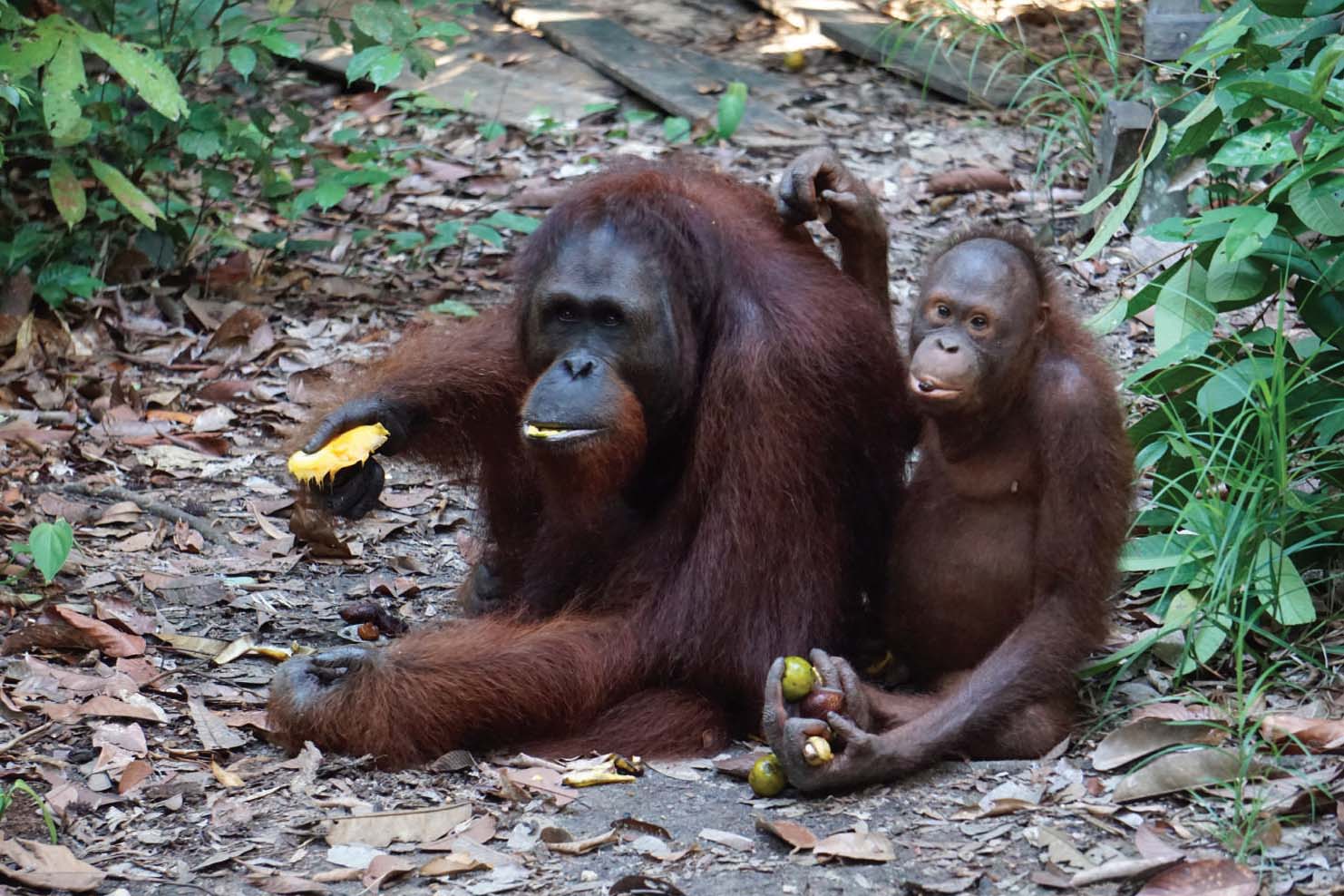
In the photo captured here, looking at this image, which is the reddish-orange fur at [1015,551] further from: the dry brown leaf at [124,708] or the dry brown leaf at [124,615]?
the dry brown leaf at [124,615]

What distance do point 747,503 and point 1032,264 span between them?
0.86m

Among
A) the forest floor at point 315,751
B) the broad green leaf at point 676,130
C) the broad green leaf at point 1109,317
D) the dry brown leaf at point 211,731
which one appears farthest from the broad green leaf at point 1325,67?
the broad green leaf at point 676,130

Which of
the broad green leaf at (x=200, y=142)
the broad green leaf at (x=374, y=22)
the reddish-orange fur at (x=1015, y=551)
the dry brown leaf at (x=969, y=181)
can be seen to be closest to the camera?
the reddish-orange fur at (x=1015, y=551)

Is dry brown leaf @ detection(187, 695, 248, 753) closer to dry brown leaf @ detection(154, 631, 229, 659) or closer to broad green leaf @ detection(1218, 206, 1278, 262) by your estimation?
dry brown leaf @ detection(154, 631, 229, 659)

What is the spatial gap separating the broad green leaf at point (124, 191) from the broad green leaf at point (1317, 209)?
3.89m

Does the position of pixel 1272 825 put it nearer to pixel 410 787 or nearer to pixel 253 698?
pixel 410 787

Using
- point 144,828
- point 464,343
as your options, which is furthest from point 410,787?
point 464,343

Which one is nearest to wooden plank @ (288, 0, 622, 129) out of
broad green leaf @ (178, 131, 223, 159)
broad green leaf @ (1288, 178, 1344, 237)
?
broad green leaf @ (178, 131, 223, 159)

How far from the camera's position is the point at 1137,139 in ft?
20.5

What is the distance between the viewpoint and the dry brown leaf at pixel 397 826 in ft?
11.1

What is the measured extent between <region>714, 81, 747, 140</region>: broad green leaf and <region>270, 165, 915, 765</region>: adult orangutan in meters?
3.73

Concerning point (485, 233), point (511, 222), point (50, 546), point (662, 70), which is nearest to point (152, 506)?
point (50, 546)

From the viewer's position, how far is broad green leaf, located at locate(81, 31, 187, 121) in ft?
16.4

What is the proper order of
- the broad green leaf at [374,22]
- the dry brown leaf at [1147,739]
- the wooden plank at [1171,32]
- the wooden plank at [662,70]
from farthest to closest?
the wooden plank at [662,70], the wooden plank at [1171,32], the broad green leaf at [374,22], the dry brown leaf at [1147,739]
